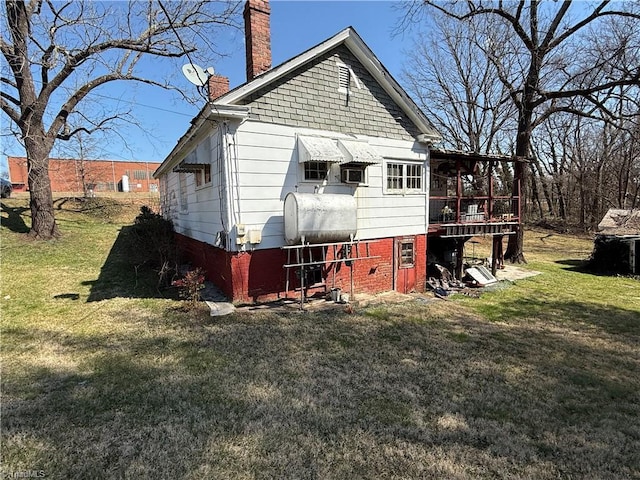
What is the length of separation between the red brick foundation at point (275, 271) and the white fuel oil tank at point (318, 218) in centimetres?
85

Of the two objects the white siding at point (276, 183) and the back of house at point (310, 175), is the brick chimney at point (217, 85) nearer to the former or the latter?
the back of house at point (310, 175)

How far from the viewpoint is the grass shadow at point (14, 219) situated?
14617 millimetres

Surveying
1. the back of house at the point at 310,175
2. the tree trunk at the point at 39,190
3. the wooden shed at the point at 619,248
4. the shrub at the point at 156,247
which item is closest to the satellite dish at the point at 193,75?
the back of house at the point at 310,175

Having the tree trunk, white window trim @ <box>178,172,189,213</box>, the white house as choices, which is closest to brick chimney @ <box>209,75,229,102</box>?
the white house

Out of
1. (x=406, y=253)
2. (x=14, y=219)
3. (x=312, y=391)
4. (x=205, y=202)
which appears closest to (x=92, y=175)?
(x=14, y=219)

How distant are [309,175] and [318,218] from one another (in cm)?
144

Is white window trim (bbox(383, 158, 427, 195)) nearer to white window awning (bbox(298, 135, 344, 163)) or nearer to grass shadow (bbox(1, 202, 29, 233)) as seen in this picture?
white window awning (bbox(298, 135, 344, 163))

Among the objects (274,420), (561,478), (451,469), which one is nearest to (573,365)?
(561,478)

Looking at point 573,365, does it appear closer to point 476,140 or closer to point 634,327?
point 634,327

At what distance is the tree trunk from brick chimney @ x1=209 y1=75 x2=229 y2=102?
27.1ft

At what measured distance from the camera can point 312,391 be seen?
462cm

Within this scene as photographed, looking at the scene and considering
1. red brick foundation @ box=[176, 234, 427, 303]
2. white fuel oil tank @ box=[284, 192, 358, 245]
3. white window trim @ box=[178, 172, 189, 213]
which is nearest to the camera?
white fuel oil tank @ box=[284, 192, 358, 245]

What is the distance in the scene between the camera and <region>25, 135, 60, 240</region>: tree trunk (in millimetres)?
13242

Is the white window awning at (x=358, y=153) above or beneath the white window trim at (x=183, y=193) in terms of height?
above
